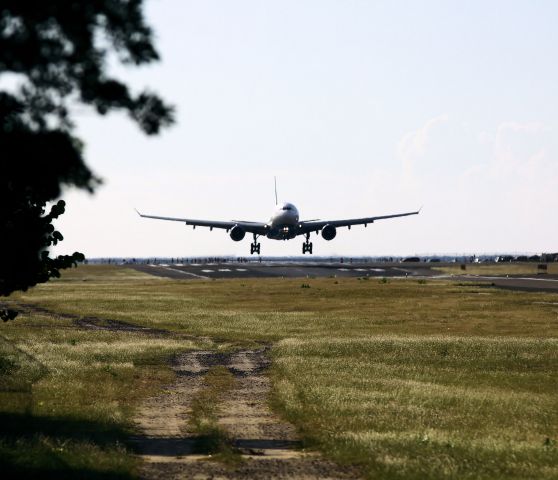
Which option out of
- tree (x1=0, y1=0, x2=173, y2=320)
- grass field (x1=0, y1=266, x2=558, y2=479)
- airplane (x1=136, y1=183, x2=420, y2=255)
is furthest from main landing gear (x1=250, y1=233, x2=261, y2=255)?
tree (x1=0, y1=0, x2=173, y2=320)

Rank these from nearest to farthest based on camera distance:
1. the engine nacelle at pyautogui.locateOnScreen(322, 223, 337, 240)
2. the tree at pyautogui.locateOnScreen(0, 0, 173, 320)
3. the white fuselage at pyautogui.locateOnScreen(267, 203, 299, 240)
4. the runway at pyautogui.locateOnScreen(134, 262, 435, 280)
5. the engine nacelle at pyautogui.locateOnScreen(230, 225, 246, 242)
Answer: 1. the tree at pyautogui.locateOnScreen(0, 0, 173, 320)
2. the white fuselage at pyautogui.locateOnScreen(267, 203, 299, 240)
3. the engine nacelle at pyautogui.locateOnScreen(230, 225, 246, 242)
4. the engine nacelle at pyautogui.locateOnScreen(322, 223, 337, 240)
5. the runway at pyautogui.locateOnScreen(134, 262, 435, 280)

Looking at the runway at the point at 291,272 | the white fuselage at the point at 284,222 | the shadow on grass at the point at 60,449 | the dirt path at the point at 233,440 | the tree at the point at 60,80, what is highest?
the white fuselage at the point at 284,222

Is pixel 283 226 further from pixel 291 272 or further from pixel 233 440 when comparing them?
pixel 233 440

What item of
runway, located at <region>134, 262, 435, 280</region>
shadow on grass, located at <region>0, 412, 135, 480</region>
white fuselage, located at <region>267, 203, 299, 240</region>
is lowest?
shadow on grass, located at <region>0, 412, 135, 480</region>

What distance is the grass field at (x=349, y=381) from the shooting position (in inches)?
706

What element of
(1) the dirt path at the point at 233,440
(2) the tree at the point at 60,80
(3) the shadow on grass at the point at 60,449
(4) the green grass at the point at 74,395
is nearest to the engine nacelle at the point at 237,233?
(4) the green grass at the point at 74,395

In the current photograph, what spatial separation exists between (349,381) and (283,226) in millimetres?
88258

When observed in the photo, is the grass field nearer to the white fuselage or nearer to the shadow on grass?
the shadow on grass

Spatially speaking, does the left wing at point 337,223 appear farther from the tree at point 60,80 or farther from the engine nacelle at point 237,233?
the tree at point 60,80

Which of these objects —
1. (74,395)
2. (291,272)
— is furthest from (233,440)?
(291,272)

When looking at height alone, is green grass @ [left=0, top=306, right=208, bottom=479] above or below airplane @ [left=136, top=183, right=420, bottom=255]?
below

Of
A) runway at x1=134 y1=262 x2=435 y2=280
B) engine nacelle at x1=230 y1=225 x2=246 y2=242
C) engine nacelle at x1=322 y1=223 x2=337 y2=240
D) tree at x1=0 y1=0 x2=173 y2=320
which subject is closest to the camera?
tree at x1=0 y1=0 x2=173 y2=320

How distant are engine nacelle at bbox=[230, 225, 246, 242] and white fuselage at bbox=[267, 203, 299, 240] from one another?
3515 millimetres

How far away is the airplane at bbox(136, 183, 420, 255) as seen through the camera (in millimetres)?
116875
